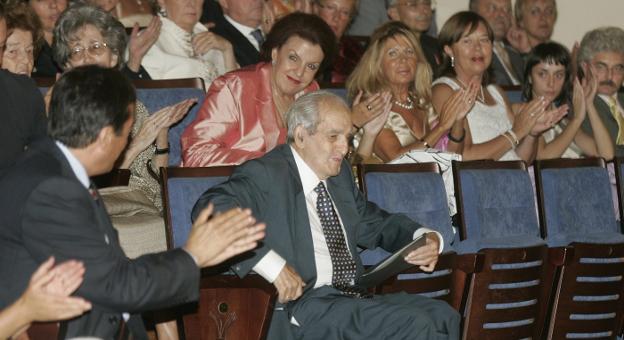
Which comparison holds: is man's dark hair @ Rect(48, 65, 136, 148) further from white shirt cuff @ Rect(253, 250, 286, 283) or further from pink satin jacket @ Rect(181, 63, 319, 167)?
pink satin jacket @ Rect(181, 63, 319, 167)

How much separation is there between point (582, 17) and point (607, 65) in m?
2.06

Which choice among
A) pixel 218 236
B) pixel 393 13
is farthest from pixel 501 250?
pixel 393 13

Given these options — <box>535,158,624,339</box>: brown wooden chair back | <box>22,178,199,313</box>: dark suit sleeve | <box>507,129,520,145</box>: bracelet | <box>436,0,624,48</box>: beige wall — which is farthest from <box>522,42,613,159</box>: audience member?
<box>22,178,199,313</box>: dark suit sleeve

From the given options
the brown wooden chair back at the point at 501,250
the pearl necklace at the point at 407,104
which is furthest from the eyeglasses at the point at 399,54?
the brown wooden chair back at the point at 501,250

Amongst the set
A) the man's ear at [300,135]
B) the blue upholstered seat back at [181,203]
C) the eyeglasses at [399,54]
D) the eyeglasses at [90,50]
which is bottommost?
the blue upholstered seat back at [181,203]

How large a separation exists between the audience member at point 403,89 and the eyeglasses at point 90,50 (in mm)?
1330

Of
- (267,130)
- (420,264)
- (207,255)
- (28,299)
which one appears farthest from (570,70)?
(28,299)

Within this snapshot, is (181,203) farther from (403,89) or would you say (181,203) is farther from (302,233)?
(403,89)

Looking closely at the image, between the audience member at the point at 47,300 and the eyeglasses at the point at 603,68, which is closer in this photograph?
the audience member at the point at 47,300

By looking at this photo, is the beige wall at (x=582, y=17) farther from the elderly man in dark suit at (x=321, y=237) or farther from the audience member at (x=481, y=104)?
the elderly man in dark suit at (x=321, y=237)

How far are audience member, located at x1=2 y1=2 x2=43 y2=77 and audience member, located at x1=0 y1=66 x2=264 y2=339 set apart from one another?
1594 millimetres

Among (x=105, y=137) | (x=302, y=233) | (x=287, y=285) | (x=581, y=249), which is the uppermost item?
(x=105, y=137)

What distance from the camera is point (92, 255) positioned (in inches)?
95.1

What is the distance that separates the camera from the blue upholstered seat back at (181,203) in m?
3.65
